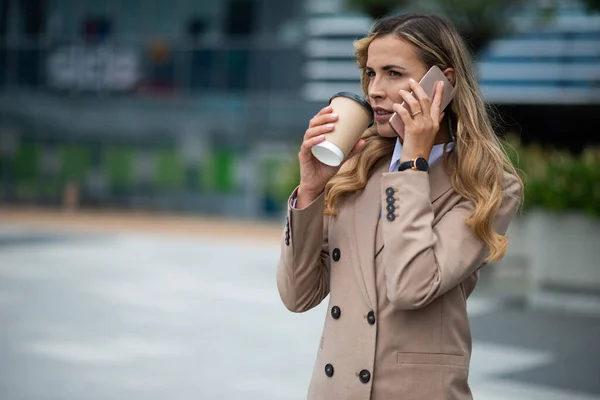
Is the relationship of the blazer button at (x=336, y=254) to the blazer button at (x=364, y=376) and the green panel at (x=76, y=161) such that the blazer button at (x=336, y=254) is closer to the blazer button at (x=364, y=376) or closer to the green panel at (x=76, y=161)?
the blazer button at (x=364, y=376)

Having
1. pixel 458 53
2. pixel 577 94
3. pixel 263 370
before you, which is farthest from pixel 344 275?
pixel 577 94

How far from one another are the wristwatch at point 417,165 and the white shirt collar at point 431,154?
11 cm

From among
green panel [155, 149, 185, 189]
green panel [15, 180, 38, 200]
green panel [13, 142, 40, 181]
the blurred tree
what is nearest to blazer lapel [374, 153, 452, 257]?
the blurred tree

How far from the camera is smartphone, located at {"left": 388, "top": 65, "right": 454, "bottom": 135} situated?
7.41 ft

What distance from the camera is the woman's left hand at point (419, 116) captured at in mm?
2230

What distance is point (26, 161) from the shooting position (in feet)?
114

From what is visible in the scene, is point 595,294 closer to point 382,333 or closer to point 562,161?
point 562,161

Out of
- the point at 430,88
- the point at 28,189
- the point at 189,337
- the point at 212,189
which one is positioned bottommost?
the point at 189,337

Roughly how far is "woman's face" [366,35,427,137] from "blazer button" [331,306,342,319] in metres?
0.46

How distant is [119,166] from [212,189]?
383cm

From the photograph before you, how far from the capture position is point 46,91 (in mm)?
33781

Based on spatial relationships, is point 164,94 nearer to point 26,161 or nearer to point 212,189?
point 212,189

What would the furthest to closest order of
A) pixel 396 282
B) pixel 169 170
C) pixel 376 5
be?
pixel 169 170, pixel 376 5, pixel 396 282

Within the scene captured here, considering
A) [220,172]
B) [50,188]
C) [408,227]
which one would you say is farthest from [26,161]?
[408,227]
